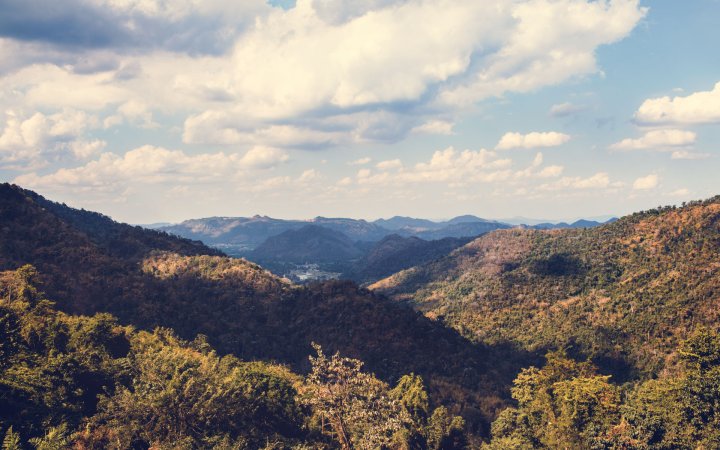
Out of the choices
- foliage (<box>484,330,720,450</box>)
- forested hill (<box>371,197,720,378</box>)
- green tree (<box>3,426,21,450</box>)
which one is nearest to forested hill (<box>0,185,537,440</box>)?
forested hill (<box>371,197,720,378</box>)

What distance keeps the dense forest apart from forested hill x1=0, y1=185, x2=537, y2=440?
0.60 m

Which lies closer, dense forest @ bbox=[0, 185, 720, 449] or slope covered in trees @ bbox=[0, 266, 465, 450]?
slope covered in trees @ bbox=[0, 266, 465, 450]

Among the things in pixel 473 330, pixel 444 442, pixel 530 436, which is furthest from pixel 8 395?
pixel 473 330

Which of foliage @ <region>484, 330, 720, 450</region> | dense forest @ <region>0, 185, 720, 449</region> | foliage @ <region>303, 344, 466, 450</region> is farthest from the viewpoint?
foliage @ <region>484, 330, 720, 450</region>

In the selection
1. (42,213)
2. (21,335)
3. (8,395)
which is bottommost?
(8,395)

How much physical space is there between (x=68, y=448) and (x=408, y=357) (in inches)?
3362

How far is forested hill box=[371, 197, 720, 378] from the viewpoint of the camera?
114 meters

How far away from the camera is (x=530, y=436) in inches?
2518

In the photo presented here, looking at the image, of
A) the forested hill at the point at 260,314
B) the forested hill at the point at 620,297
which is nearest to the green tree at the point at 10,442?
the forested hill at the point at 260,314

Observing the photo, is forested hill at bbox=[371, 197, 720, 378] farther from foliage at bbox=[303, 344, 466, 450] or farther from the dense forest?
foliage at bbox=[303, 344, 466, 450]

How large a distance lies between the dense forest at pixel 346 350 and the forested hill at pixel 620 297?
697mm

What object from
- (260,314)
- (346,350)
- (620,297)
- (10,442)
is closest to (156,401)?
(10,442)

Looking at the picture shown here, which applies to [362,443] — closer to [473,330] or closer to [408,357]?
[408,357]

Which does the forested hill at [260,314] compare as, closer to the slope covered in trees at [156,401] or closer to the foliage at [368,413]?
the foliage at [368,413]
